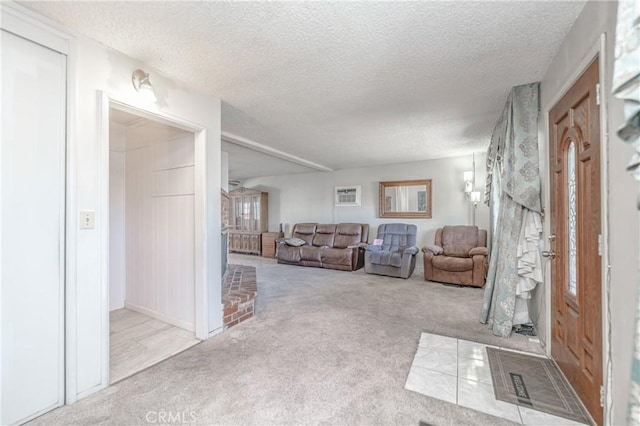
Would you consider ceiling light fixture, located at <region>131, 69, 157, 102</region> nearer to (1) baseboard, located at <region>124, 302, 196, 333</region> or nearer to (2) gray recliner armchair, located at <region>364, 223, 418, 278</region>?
(1) baseboard, located at <region>124, 302, 196, 333</region>

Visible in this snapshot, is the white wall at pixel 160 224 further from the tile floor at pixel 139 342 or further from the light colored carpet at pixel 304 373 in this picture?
the light colored carpet at pixel 304 373

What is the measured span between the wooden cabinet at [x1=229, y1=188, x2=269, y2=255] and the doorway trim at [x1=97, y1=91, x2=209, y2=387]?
5.19 m

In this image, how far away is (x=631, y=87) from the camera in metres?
0.77

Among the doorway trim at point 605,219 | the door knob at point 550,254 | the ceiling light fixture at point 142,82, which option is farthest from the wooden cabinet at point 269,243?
the doorway trim at point 605,219

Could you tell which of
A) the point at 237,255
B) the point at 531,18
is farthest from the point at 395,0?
the point at 237,255

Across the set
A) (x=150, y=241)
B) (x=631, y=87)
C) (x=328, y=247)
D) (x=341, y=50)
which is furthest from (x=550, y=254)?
(x=328, y=247)

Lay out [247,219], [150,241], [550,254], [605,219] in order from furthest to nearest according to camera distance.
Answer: [247,219] < [150,241] < [550,254] < [605,219]

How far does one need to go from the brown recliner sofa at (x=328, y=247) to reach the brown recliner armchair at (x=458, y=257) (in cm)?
153

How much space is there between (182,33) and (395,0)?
4.36 ft

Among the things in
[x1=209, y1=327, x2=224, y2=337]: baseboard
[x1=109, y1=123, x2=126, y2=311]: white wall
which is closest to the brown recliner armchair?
[x1=209, y1=327, x2=224, y2=337]: baseboard

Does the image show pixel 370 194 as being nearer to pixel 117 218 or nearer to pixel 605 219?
pixel 117 218

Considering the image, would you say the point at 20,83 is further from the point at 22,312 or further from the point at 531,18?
the point at 531,18

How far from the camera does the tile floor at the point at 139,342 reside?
2098mm

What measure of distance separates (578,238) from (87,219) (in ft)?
10.5
